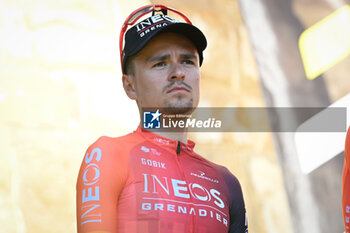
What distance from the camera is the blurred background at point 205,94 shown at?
2.64 m

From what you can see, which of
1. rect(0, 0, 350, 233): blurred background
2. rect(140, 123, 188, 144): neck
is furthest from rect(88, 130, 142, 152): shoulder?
rect(0, 0, 350, 233): blurred background

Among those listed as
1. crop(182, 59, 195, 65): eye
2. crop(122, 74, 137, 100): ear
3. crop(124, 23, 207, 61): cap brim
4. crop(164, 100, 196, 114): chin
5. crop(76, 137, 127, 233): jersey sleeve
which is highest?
A: crop(124, 23, 207, 61): cap brim

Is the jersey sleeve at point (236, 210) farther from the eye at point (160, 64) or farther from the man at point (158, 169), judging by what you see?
the eye at point (160, 64)

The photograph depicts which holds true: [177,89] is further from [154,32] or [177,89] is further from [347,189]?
[347,189]

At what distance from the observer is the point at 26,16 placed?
2.80 m

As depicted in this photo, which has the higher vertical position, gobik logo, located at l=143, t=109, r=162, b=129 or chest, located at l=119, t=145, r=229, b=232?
gobik logo, located at l=143, t=109, r=162, b=129

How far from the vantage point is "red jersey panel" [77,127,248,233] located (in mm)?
1815

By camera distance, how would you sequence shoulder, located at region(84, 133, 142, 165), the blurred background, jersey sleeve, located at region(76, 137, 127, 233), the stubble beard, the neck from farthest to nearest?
the blurred background < the neck < the stubble beard < shoulder, located at region(84, 133, 142, 165) < jersey sleeve, located at region(76, 137, 127, 233)

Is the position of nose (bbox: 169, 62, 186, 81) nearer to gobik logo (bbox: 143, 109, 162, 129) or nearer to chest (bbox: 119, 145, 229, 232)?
gobik logo (bbox: 143, 109, 162, 129)

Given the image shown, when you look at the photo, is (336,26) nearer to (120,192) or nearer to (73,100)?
(73,100)

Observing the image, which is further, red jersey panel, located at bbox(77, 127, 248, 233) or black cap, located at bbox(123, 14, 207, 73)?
black cap, located at bbox(123, 14, 207, 73)

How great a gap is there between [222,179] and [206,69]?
1182 mm

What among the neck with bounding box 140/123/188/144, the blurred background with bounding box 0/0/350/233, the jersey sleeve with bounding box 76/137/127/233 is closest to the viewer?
the jersey sleeve with bounding box 76/137/127/233

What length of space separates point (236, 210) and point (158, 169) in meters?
0.37
